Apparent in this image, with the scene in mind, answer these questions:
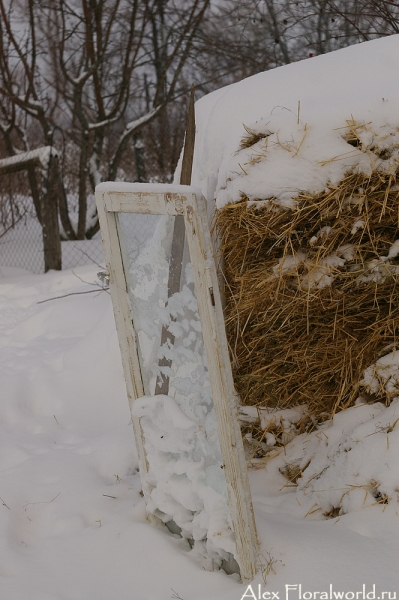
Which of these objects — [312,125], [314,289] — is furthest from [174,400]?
[312,125]

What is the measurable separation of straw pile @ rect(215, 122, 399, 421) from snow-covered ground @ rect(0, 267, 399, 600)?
230 millimetres

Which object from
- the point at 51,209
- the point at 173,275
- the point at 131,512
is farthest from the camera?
the point at 51,209

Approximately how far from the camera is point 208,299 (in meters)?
1.59

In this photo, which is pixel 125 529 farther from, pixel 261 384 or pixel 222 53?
pixel 222 53

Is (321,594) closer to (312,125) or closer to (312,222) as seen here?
(312,222)

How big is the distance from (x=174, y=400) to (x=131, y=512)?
0.63m

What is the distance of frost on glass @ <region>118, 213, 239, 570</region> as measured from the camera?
1776mm

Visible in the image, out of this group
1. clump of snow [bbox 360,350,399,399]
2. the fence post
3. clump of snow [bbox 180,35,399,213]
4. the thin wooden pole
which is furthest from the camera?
the fence post

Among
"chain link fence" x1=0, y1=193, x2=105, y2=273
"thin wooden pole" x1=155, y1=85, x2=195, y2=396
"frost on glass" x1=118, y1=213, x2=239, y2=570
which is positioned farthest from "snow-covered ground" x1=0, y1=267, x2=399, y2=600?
"chain link fence" x1=0, y1=193, x2=105, y2=273

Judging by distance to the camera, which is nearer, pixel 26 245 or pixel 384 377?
pixel 384 377

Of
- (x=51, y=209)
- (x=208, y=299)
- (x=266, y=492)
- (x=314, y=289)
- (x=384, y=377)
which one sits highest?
(x=51, y=209)

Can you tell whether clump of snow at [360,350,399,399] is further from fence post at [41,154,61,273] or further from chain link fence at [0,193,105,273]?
chain link fence at [0,193,105,273]

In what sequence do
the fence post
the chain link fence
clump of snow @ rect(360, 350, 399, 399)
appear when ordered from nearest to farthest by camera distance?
clump of snow @ rect(360, 350, 399, 399) < the fence post < the chain link fence

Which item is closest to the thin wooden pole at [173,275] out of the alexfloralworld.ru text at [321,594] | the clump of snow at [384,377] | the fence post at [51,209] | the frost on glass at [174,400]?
the frost on glass at [174,400]
